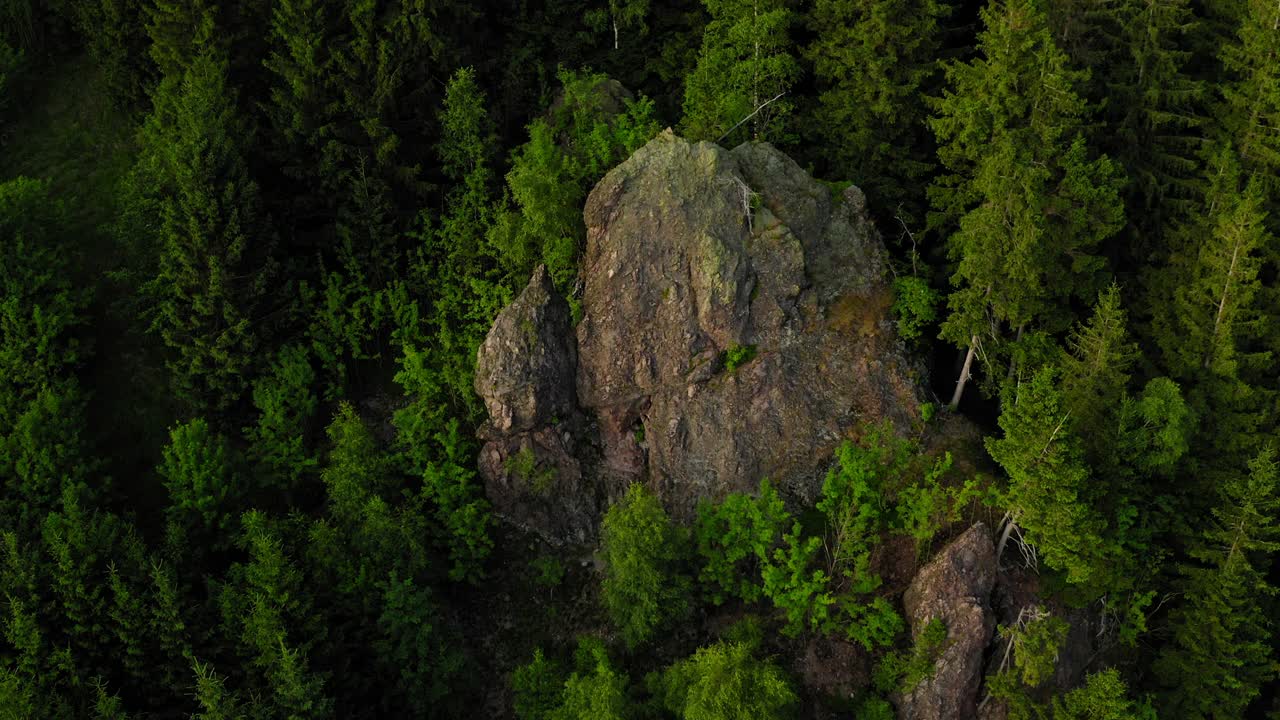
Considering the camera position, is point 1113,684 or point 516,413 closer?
point 1113,684

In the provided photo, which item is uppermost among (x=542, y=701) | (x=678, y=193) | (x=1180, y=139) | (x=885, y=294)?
(x=678, y=193)

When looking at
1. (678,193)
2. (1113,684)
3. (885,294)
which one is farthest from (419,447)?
(1113,684)

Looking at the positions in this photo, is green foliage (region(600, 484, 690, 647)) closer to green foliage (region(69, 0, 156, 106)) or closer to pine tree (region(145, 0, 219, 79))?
pine tree (region(145, 0, 219, 79))

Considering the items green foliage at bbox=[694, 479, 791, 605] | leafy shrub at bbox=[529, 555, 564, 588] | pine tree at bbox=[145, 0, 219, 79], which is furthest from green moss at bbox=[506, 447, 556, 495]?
pine tree at bbox=[145, 0, 219, 79]

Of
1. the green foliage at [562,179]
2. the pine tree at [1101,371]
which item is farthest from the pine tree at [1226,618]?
the green foliage at [562,179]

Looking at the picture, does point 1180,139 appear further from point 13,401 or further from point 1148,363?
point 13,401
